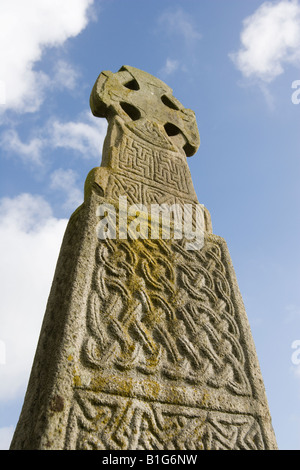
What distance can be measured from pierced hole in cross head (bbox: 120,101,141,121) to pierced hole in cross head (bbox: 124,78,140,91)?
32 centimetres

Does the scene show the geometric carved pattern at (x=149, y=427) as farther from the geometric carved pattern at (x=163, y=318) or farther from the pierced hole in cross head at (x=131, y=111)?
the pierced hole in cross head at (x=131, y=111)

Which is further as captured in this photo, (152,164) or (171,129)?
(171,129)

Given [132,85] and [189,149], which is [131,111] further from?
[189,149]

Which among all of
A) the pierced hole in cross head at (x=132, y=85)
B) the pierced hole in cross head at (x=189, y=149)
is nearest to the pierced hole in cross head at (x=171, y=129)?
the pierced hole in cross head at (x=189, y=149)

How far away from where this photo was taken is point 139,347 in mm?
1627

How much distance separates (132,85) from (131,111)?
45 cm

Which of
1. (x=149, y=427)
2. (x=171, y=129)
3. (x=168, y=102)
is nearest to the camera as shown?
(x=149, y=427)

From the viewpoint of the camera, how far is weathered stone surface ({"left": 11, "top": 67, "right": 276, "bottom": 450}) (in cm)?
137

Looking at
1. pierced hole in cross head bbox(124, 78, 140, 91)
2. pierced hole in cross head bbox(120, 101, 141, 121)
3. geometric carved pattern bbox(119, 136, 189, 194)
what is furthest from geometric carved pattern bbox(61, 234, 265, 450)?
pierced hole in cross head bbox(124, 78, 140, 91)

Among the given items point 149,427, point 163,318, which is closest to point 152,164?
point 163,318

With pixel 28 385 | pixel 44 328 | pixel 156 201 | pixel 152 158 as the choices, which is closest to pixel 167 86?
pixel 152 158

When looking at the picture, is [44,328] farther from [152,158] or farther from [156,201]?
[152,158]

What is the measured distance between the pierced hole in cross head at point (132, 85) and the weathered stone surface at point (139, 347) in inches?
43.6

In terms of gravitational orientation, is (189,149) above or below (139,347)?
above
